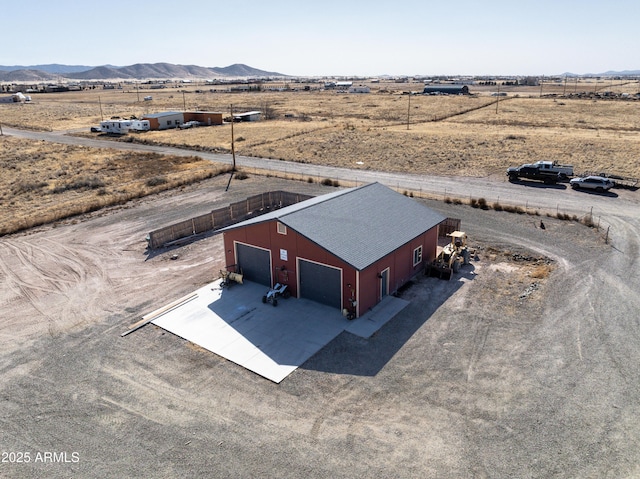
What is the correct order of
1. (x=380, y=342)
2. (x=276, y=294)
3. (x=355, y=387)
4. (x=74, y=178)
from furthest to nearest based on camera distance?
(x=74, y=178) → (x=276, y=294) → (x=380, y=342) → (x=355, y=387)

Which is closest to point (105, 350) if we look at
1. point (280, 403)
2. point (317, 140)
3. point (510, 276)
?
point (280, 403)

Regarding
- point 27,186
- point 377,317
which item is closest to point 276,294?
point 377,317

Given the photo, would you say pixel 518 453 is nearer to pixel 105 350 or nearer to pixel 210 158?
pixel 105 350

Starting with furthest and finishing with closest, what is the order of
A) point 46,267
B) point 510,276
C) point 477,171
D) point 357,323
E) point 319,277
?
point 477,171
point 46,267
point 510,276
point 319,277
point 357,323

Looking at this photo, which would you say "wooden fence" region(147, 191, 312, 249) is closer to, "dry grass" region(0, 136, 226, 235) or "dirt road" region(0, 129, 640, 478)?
"dirt road" region(0, 129, 640, 478)

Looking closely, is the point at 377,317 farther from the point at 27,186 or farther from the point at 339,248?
the point at 27,186

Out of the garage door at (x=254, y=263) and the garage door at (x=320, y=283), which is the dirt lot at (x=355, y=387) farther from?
the garage door at (x=320, y=283)

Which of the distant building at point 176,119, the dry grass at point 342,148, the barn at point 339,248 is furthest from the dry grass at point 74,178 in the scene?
the barn at point 339,248
